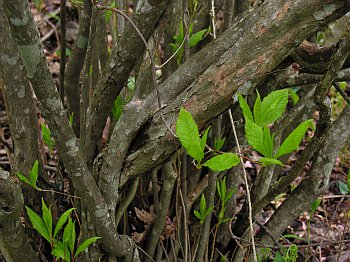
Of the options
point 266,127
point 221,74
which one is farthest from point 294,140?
point 221,74

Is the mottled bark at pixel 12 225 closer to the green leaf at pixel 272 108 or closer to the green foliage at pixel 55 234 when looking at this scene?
the green foliage at pixel 55 234

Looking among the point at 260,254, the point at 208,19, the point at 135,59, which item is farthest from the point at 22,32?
the point at 260,254

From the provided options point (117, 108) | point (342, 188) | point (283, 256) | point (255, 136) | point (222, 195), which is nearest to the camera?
point (255, 136)

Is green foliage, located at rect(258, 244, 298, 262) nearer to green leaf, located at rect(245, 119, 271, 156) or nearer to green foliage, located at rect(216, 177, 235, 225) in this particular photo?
green foliage, located at rect(216, 177, 235, 225)

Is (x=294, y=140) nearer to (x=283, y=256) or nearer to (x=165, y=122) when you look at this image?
(x=165, y=122)

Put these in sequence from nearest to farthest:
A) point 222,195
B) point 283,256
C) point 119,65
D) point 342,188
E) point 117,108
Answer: point 119,65 → point 117,108 → point 222,195 → point 283,256 → point 342,188

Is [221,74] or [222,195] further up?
[221,74]

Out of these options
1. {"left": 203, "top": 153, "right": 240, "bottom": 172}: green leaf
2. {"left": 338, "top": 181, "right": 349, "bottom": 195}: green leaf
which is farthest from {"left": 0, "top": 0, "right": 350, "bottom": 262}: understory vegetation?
{"left": 338, "top": 181, "right": 349, "bottom": 195}: green leaf

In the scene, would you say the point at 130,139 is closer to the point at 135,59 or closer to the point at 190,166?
the point at 135,59

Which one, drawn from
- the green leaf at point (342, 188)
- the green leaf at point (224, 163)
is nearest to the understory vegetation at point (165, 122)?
the green leaf at point (224, 163)

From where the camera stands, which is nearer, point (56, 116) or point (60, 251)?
point (56, 116)

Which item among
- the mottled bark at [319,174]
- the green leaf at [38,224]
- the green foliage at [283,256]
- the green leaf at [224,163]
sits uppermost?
the green leaf at [224,163]

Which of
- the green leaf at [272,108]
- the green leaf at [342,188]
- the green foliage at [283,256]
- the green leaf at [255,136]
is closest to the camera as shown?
the green leaf at [255,136]

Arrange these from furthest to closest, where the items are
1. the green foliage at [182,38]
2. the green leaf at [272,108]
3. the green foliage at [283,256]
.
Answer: the green foliage at [283,256] → the green foliage at [182,38] → the green leaf at [272,108]
